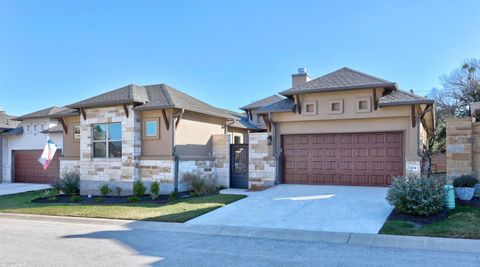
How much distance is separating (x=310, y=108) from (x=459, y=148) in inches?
216

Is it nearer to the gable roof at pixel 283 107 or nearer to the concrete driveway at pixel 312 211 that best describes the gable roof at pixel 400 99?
the concrete driveway at pixel 312 211

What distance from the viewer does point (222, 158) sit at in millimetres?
17406

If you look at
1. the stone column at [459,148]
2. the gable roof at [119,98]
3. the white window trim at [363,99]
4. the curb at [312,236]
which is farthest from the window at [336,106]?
the gable roof at [119,98]

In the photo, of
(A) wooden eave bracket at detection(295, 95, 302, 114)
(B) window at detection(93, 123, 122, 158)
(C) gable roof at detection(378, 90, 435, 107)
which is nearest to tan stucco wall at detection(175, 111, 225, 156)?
(B) window at detection(93, 123, 122, 158)

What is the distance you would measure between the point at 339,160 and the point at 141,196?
26.3ft

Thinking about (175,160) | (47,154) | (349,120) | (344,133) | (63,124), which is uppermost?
(63,124)

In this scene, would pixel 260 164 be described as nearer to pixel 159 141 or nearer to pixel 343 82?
pixel 159 141

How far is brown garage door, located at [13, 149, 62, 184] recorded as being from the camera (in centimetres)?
2291

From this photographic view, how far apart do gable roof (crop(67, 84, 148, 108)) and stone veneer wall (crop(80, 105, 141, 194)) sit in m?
0.40

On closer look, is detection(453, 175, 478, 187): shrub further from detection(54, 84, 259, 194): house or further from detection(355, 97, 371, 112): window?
detection(54, 84, 259, 194): house

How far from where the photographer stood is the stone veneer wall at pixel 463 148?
11.6 meters

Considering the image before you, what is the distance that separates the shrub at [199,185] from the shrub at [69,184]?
17.5 ft

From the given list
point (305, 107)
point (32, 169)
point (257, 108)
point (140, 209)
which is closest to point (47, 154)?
point (140, 209)

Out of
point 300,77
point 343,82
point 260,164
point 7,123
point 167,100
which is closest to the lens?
point 343,82
